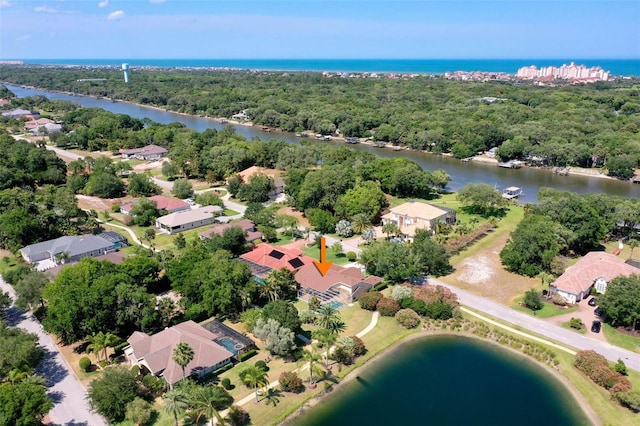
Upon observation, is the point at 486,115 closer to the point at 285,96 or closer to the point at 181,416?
the point at 285,96

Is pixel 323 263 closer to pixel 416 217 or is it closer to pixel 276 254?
pixel 276 254

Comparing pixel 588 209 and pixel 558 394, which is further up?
pixel 588 209

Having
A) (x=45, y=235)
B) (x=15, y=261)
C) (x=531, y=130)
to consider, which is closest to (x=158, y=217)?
(x=45, y=235)

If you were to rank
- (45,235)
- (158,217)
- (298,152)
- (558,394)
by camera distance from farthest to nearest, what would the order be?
(298,152), (158,217), (45,235), (558,394)

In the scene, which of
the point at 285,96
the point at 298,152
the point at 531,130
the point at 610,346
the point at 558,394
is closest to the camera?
the point at 558,394

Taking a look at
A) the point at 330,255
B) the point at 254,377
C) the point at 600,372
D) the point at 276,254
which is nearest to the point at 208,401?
the point at 254,377

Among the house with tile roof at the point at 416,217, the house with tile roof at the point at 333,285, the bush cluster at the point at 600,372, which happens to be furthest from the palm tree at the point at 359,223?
the bush cluster at the point at 600,372

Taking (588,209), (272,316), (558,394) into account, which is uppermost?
(588,209)
